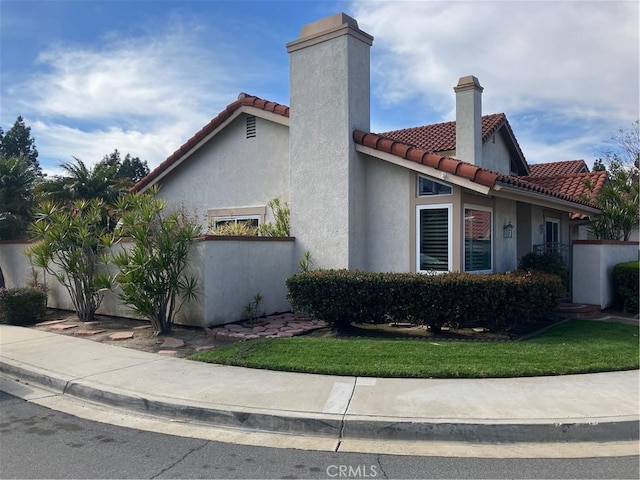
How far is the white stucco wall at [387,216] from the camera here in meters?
11.0

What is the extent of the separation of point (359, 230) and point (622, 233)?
8777mm

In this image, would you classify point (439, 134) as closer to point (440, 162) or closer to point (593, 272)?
point (593, 272)

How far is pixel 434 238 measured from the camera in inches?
417

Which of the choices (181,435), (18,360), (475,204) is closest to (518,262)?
(475,204)

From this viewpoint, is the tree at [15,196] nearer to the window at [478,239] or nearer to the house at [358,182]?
the house at [358,182]

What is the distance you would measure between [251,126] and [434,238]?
615 cm

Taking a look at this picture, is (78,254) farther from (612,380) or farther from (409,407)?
(612,380)

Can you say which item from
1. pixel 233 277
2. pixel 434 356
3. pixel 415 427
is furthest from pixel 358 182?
pixel 415 427

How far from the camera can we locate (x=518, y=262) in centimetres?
1309

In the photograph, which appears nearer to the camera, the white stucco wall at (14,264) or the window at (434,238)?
the window at (434,238)

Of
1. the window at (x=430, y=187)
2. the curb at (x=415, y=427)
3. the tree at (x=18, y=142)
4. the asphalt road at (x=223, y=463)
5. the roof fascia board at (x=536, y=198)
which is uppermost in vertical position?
the tree at (x=18, y=142)

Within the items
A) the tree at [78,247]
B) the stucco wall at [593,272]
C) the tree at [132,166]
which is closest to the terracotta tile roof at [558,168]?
the stucco wall at [593,272]

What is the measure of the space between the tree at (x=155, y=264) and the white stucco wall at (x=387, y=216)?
3.87 m

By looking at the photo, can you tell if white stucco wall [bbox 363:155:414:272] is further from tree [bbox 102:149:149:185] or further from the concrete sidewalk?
tree [bbox 102:149:149:185]
